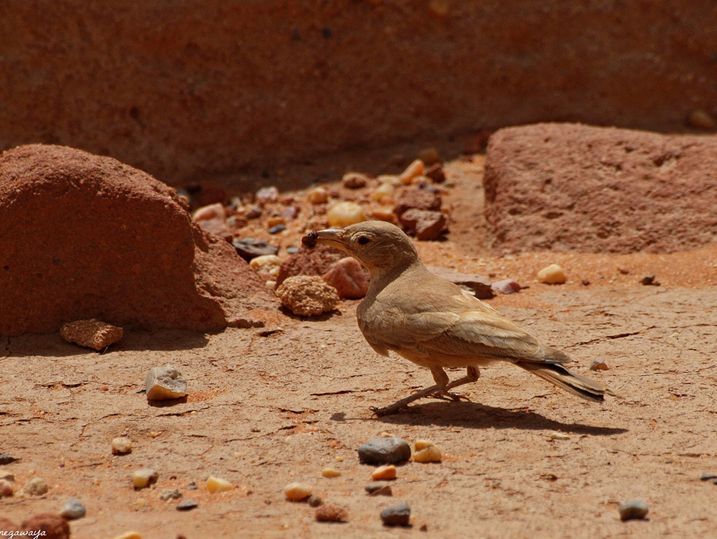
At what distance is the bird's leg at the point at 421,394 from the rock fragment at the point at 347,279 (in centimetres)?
180

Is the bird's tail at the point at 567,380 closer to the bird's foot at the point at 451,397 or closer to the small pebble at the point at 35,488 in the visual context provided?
the bird's foot at the point at 451,397

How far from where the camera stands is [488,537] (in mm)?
3424

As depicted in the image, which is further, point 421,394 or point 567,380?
point 421,394

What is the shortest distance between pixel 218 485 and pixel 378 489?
0.58 meters

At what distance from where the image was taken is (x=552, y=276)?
7.09 meters

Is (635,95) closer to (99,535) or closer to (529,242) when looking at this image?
(529,242)

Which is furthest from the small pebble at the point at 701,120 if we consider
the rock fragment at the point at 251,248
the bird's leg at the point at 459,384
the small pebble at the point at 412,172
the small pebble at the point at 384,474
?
the small pebble at the point at 384,474

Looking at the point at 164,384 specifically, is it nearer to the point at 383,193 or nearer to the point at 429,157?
the point at 383,193

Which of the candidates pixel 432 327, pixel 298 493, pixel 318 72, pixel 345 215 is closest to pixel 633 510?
pixel 298 493

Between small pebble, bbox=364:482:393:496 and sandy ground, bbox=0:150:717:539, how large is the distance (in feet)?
0.19

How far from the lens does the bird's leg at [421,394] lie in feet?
15.8

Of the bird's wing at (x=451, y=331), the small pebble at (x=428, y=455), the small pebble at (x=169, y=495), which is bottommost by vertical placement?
the small pebble at (x=169, y=495)

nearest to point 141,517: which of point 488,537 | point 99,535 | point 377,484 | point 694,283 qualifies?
point 99,535

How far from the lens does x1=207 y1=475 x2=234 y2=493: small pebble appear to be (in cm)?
388
